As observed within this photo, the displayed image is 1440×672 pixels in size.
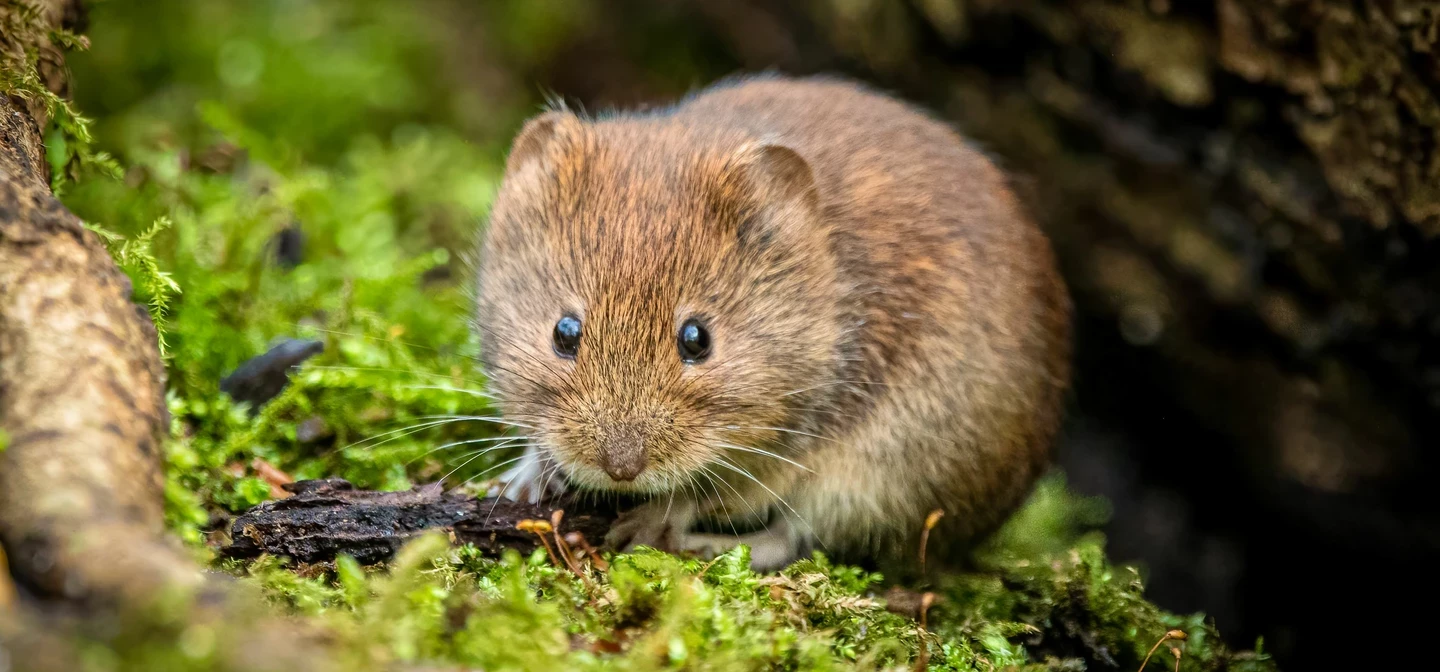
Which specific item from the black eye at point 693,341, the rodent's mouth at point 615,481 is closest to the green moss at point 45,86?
the rodent's mouth at point 615,481

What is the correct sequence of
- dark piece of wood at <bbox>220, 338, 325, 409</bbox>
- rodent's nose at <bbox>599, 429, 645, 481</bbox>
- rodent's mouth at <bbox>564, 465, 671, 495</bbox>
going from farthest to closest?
dark piece of wood at <bbox>220, 338, 325, 409</bbox> → rodent's mouth at <bbox>564, 465, 671, 495</bbox> → rodent's nose at <bbox>599, 429, 645, 481</bbox>

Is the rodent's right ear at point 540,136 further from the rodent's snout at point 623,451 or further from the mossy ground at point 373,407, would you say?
the rodent's snout at point 623,451

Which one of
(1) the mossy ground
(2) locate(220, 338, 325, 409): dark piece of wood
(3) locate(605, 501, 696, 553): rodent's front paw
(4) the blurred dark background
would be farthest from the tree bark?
(4) the blurred dark background

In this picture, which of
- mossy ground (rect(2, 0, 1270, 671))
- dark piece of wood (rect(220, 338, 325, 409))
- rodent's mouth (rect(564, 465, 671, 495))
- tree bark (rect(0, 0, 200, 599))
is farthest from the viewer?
dark piece of wood (rect(220, 338, 325, 409))

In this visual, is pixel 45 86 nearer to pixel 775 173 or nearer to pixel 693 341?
pixel 693 341

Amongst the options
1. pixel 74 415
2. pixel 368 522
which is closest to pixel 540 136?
pixel 368 522

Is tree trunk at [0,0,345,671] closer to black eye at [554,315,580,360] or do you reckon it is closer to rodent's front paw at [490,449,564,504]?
black eye at [554,315,580,360]
